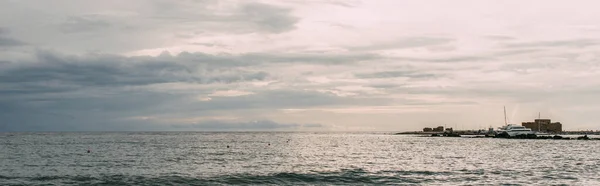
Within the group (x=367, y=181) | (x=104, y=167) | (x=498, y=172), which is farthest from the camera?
(x=104, y=167)

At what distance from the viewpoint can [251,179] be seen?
2003 inches

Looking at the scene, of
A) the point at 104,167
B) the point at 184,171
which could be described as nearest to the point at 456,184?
the point at 184,171

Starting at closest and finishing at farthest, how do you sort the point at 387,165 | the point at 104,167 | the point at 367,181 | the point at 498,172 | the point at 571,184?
the point at 571,184 < the point at 367,181 < the point at 498,172 < the point at 104,167 < the point at 387,165

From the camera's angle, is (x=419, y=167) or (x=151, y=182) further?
(x=419, y=167)

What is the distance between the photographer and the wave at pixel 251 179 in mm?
48688

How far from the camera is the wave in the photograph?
48688 mm

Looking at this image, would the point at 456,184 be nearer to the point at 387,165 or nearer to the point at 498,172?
the point at 498,172

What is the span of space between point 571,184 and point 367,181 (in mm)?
17275

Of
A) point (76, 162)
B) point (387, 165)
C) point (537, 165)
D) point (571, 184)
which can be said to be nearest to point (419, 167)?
point (387, 165)

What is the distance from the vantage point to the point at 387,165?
67.1 metres

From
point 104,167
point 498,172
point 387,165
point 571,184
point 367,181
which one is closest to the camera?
point 571,184

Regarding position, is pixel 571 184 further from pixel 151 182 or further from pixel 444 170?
pixel 151 182

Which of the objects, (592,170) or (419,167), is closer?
(592,170)

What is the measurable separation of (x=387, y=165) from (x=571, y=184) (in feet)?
79.7
